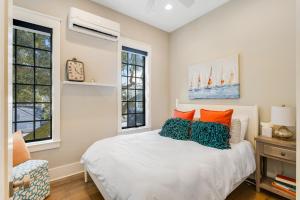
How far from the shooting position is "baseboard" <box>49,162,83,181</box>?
235 centimetres

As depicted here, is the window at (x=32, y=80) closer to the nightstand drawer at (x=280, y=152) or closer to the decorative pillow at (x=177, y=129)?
the decorative pillow at (x=177, y=129)

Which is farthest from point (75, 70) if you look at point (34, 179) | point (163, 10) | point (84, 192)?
point (163, 10)

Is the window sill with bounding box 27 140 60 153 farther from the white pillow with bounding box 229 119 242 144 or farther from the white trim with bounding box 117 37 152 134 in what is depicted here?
the white pillow with bounding box 229 119 242 144

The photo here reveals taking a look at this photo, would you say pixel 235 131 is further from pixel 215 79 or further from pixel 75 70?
pixel 75 70

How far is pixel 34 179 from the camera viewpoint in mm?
1769

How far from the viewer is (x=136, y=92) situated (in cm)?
352

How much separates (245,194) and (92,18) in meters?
3.49

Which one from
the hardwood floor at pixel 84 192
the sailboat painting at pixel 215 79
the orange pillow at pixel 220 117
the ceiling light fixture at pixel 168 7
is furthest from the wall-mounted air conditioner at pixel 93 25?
the hardwood floor at pixel 84 192

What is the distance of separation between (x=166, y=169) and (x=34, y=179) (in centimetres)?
158

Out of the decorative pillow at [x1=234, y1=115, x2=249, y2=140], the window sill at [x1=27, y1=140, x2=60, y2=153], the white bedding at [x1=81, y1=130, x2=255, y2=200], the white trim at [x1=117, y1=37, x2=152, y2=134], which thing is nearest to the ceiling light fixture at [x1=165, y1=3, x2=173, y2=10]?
the white trim at [x1=117, y1=37, x2=152, y2=134]

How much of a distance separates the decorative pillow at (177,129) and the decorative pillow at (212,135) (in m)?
0.16

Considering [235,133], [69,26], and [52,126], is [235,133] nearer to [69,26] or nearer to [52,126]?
[52,126]

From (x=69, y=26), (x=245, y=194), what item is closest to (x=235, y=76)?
(x=245, y=194)

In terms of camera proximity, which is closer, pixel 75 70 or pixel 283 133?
pixel 283 133
